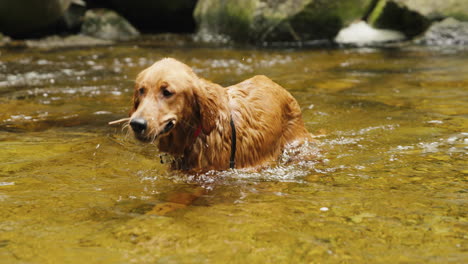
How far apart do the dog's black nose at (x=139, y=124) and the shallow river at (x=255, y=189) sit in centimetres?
58

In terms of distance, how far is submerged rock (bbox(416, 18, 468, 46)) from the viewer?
13963 millimetres

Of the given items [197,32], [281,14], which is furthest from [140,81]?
[197,32]

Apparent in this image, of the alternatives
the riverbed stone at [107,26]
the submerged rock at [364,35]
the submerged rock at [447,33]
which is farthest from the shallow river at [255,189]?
the riverbed stone at [107,26]

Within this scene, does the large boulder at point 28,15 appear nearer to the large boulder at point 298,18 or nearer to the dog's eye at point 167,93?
the large boulder at point 298,18

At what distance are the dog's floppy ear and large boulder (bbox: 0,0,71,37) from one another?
47.3ft

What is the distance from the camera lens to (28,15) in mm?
17359

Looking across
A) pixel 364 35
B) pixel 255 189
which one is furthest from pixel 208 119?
pixel 364 35

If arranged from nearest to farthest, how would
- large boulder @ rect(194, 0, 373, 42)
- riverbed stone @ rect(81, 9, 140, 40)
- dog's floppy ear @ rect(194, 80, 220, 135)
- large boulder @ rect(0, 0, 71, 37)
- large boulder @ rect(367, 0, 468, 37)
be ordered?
dog's floppy ear @ rect(194, 80, 220, 135) < large boulder @ rect(367, 0, 468, 37) < large boulder @ rect(194, 0, 373, 42) < large boulder @ rect(0, 0, 71, 37) < riverbed stone @ rect(81, 9, 140, 40)

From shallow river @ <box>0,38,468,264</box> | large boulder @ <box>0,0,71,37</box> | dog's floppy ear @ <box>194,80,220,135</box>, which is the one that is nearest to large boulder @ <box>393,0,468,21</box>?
shallow river @ <box>0,38,468,264</box>

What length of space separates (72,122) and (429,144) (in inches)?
195

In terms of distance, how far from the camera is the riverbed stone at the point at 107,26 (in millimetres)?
19391

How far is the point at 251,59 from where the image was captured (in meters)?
13.0

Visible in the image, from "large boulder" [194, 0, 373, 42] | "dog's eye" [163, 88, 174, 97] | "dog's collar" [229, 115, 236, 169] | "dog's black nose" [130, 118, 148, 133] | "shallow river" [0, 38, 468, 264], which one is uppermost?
"large boulder" [194, 0, 373, 42]

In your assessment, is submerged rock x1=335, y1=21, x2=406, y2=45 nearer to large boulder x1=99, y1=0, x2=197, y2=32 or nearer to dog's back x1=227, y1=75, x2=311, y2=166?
large boulder x1=99, y1=0, x2=197, y2=32
